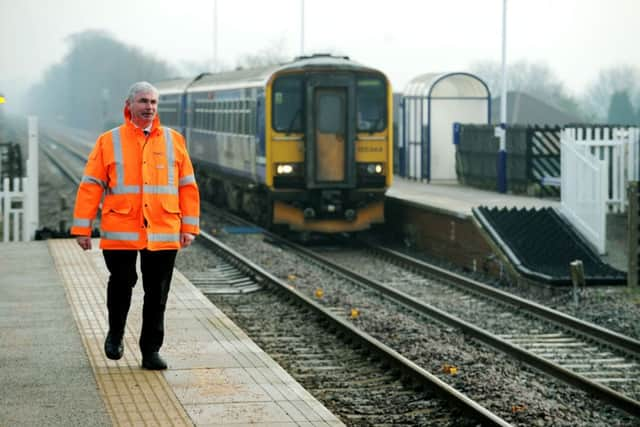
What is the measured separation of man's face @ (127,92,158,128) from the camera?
320 inches

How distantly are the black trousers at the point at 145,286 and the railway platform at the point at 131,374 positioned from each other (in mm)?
259

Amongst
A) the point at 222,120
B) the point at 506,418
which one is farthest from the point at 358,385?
Answer: the point at 222,120

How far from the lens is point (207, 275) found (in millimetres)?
17500

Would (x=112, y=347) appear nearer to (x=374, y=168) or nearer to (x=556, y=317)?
(x=556, y=317)

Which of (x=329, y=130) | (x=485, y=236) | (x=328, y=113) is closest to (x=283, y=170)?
(x=329, y=130)

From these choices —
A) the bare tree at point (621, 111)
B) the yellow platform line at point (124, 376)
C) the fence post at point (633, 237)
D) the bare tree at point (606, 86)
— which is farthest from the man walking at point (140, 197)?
the bare tree at point (606, 86)

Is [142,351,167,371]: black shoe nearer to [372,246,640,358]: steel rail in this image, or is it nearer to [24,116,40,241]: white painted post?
[372,246,640,358]: steel rail

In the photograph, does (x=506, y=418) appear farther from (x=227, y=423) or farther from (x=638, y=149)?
(x=638, y=149)

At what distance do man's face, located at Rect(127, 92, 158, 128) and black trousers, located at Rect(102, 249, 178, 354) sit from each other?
824mm

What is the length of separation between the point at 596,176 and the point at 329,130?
17.6ft

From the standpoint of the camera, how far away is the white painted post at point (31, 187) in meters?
19.4

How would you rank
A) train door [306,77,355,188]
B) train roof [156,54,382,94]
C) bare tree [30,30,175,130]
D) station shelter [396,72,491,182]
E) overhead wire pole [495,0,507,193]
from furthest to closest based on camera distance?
bare tree [30,30,175,130], station shelter [396,72,491,182], overhead wire pole [495,0,507,193], train roof [156,54,382,94], train door [306,77,355,188]

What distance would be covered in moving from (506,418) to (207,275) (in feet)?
29.8

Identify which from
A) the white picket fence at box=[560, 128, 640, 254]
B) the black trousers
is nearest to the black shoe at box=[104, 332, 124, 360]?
the black trousers
